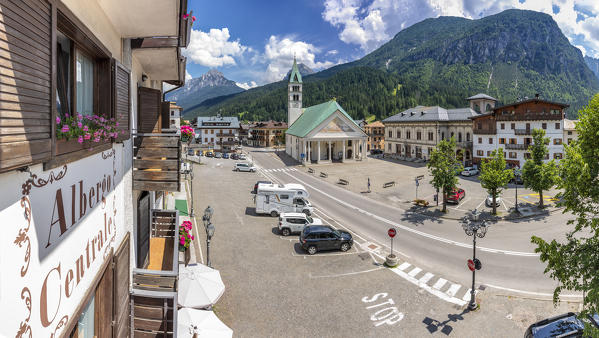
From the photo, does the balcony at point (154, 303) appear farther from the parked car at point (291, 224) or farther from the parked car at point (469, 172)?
the parked car at point (469, 172)

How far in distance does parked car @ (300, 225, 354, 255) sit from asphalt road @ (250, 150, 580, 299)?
331cm

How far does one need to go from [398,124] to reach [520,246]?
5697cm

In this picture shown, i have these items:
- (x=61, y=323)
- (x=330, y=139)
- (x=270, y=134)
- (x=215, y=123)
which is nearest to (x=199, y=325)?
(x=61, y=323)

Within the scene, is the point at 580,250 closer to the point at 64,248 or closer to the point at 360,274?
the point at 360,274

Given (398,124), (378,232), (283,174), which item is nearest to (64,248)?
(378,232)

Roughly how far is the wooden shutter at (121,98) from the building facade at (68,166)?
2 cm

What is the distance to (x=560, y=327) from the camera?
11.0 metres

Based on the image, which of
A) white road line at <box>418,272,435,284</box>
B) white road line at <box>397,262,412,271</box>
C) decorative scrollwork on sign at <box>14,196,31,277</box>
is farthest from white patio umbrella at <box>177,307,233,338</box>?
white road line at <box>397,262,412,271</box>

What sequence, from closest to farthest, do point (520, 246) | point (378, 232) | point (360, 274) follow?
point (360, 274) → point (520, 246) → point (378, 232)

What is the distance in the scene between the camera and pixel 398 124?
75.6 m

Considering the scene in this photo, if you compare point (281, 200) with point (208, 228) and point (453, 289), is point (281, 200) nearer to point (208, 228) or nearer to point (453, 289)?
point (208, 228)

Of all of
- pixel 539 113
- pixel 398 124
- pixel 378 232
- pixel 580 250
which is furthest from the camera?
pixel 398 124

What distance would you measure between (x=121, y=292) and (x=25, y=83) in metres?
4.59

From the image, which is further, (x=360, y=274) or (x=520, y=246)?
(x=520, y=246)
